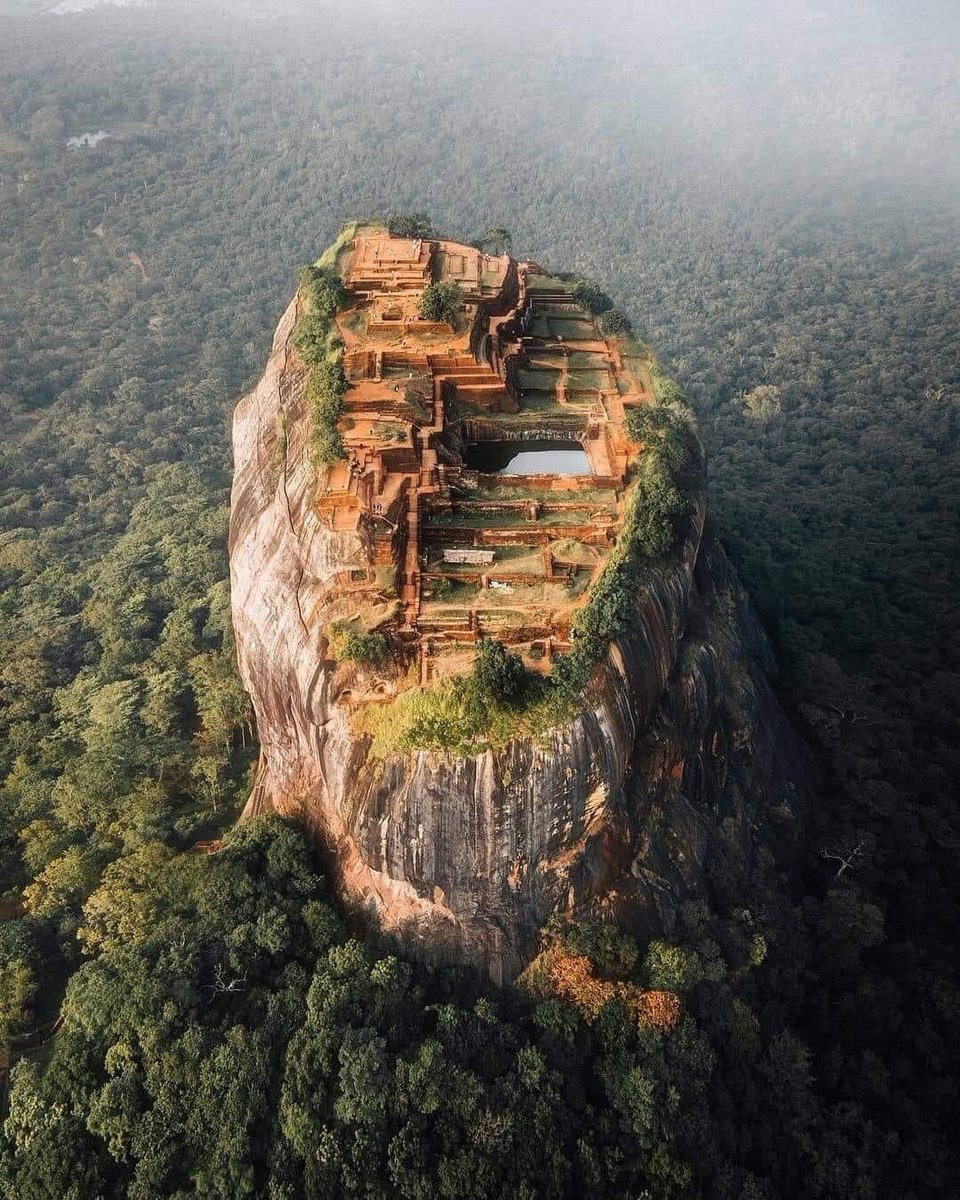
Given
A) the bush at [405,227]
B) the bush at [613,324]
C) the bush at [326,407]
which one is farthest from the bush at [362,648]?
the bush at [405,227]

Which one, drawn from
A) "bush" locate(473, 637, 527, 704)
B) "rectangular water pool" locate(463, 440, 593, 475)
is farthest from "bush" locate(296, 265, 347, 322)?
"bush" locate(473, 637, 527, 704)

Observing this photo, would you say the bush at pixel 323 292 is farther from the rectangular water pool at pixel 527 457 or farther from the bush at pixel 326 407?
the rectangular water pool at pixel 527 457

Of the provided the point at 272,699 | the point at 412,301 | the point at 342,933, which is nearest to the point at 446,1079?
the point at 342,933

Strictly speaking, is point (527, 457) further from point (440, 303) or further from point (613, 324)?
point (613, 324)

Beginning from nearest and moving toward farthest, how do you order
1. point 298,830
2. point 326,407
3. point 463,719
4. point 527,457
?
point 463,719
point 298,830
point 326,407
point 527,457

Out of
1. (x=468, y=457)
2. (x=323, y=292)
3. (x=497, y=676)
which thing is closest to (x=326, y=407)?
(x=468, y=457)

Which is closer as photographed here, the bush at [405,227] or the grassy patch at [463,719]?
the grassy patch at [463,719]

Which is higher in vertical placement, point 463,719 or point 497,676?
point 497,676
